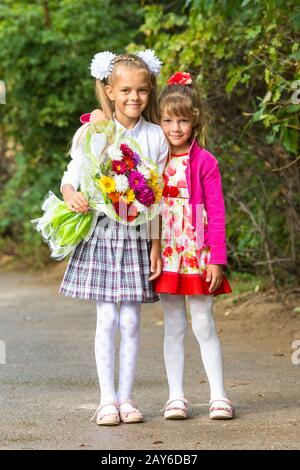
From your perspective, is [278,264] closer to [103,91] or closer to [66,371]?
[66,371]

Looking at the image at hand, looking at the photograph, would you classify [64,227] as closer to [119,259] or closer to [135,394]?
[119,259]

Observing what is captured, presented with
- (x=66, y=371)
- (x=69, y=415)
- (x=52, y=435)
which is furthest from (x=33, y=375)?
(x=52, y=435)

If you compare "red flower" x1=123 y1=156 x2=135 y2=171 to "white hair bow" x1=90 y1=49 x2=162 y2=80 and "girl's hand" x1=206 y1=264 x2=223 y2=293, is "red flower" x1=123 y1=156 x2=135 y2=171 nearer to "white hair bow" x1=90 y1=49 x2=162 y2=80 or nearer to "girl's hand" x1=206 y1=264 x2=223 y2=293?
"white hair bow" x1=90 y1=49 x2=162 y2=80

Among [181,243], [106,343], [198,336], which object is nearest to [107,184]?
[181,243]

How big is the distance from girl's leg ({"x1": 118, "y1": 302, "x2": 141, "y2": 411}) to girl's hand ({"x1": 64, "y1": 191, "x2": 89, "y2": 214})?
1.64ft

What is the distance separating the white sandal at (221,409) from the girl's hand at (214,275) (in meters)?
0.53

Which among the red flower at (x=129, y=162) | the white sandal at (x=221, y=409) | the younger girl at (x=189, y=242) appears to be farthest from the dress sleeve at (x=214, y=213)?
the white sandal at (x=221, y=409)

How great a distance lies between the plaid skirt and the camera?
4.86 m

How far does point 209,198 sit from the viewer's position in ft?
16.2

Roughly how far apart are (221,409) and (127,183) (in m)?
1.15

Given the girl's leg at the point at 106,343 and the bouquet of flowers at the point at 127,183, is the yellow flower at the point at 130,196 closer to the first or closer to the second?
the bouquet of flowers at the point at 127,183

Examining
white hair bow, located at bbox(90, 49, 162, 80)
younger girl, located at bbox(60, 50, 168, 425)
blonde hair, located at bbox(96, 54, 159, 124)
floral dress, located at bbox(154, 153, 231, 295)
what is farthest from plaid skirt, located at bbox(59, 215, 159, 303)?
white hair bow, located at bbox(90, 49, 162, 80)

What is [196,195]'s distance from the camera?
4941 millimetres

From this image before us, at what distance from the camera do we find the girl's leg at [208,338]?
16.3 ft
